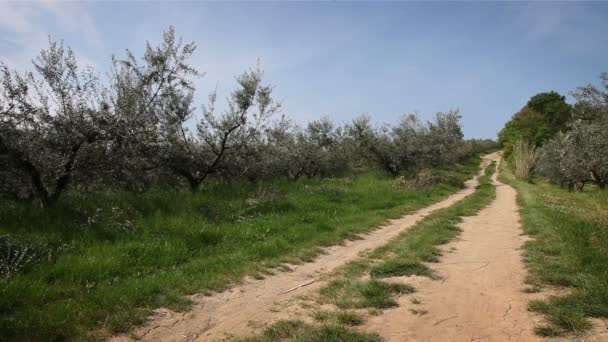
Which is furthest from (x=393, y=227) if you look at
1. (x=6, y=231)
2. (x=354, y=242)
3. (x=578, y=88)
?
(x=578, y=88)

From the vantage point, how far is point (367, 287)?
5.11 meters

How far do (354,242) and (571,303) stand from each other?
504cm

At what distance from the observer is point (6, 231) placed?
6.46m

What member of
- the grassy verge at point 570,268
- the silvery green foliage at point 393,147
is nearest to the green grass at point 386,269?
the grassy verge at point 570,268

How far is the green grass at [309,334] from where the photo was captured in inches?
147

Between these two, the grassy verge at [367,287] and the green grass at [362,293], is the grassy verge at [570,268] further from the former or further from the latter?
the green grass at [362,293]

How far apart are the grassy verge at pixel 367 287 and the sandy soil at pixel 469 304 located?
207 millimetres

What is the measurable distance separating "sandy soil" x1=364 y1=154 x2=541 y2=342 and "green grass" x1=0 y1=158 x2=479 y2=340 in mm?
2781

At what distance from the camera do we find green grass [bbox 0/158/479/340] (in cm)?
452

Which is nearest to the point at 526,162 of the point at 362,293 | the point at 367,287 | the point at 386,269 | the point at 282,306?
the point at 386,269

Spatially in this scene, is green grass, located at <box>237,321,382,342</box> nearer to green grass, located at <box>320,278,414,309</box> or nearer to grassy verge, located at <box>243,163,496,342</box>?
grassy verge, located at <box>243,163,496,342</box>

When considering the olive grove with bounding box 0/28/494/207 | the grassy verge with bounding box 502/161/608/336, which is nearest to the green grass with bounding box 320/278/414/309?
the grassy verge with bounding box 502/161/608/336

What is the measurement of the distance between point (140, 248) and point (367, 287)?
Answer: 4.36 meters

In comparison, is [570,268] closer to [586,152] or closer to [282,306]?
[282,306]
